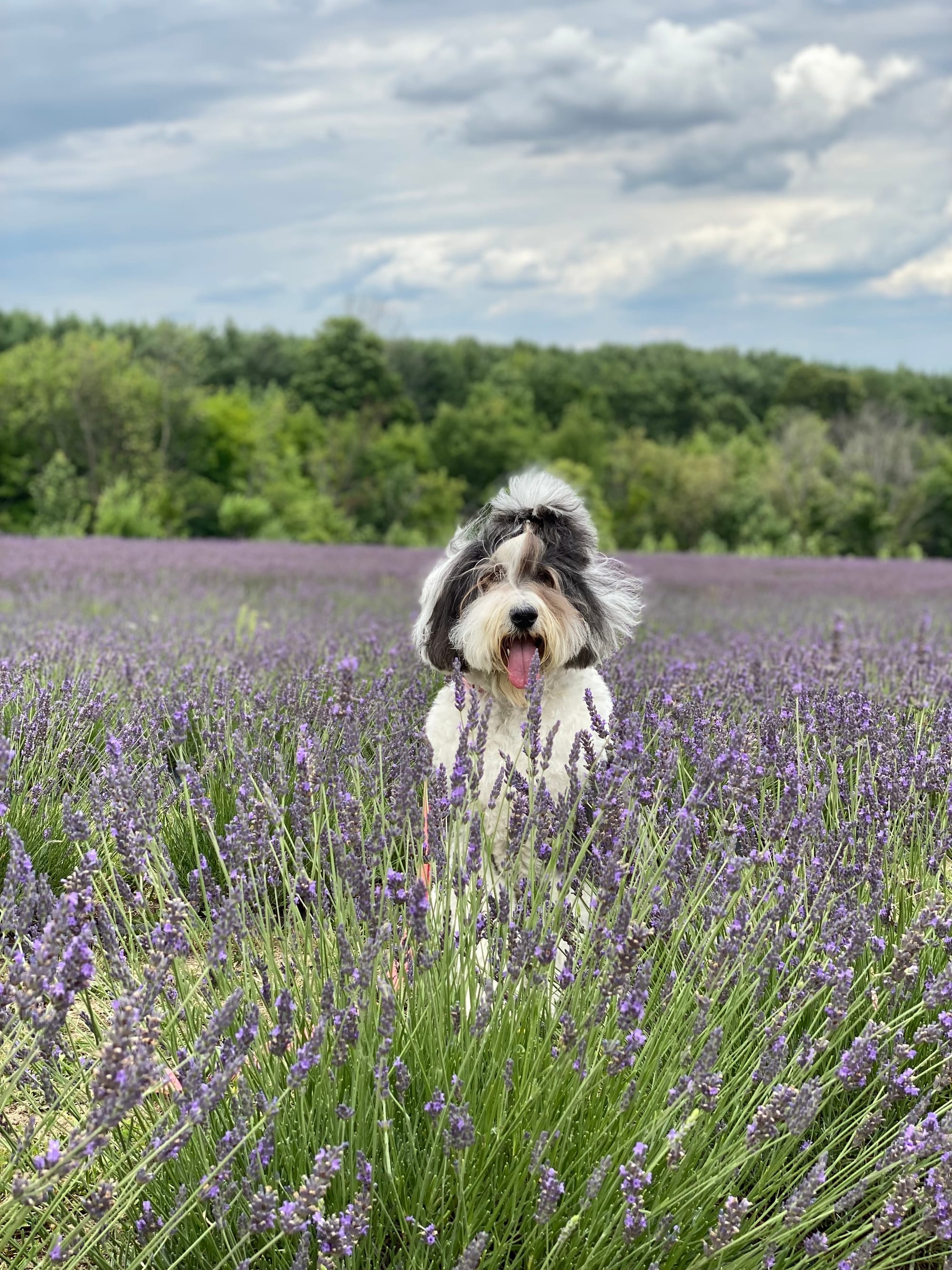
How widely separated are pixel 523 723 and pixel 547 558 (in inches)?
21.3

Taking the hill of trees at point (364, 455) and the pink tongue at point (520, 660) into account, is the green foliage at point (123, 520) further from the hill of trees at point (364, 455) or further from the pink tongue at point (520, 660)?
the pink tongue at point (520, 660)

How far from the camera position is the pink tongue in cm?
312

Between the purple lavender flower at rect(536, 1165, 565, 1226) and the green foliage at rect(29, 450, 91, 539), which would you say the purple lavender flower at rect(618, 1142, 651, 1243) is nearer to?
the purple lavender flower at rect(536, 1165, 565, 1226)

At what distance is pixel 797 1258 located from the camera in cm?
202

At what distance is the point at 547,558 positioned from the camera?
3.33 meters

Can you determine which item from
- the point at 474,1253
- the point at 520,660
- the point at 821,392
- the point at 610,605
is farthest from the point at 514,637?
the point at 821,392

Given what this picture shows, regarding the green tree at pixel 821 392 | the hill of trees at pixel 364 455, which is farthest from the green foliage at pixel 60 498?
the green tree at pixel 821 392

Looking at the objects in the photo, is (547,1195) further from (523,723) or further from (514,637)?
(514,637)

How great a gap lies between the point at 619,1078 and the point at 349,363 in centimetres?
5164

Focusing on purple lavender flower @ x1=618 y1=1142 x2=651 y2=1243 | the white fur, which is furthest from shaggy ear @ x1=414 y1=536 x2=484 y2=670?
purple lavender flower @ x1=618 y1=1142 x2=651 y2=1243

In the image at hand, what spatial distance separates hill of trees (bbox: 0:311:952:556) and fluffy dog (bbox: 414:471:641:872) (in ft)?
77.0

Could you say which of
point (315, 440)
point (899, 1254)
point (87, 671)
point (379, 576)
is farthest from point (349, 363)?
point (899, 1254)

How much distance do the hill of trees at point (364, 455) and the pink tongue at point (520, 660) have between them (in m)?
23.8

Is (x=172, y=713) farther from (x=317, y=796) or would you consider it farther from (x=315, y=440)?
(x=315, y=440)
